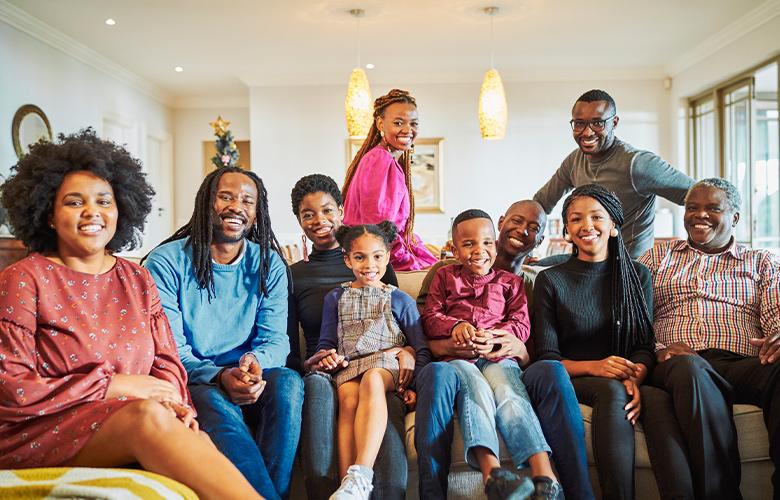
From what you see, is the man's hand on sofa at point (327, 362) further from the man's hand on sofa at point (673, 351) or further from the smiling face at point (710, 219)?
the smiling face at point (710, 219)

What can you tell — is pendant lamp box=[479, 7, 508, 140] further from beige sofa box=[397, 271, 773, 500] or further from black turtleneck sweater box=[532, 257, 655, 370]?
beige sofa box=[397, 271, 773, 500]

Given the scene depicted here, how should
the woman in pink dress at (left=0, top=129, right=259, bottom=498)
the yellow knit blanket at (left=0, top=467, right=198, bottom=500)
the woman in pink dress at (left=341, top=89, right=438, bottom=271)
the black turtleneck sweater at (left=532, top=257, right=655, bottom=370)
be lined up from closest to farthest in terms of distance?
the yellow knit blanket at (left=0, top=467, right=198, bottom=500) → the woman in pink dress at (left=0, top=129, right=259, bottom=498) → the black turtleneck sweater at (left=532, top=257, right=655, bottom=370) → the woman in pink dress at (left=341, top=89, right=438, bottom=271)

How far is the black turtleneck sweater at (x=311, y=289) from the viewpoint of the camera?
2.58 m

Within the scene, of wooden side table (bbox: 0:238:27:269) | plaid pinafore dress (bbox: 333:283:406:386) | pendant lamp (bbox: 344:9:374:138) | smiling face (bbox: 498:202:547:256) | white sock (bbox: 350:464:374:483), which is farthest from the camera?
pendant lamp (bbox: 344:9:374:138)

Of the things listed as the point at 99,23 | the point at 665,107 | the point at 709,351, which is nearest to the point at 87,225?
the point at 709,351

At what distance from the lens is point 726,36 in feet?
22.1

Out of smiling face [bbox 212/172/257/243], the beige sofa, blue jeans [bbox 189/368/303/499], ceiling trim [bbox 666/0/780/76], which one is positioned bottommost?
the beige sofa

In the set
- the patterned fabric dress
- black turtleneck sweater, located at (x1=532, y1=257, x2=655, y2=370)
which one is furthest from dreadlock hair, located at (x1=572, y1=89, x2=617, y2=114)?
the patterned fabric dress

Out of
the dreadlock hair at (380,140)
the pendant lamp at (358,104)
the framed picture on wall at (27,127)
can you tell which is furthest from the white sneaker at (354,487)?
the framed picture on wall at (27,127)

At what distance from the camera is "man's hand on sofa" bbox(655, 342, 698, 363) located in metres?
2.36

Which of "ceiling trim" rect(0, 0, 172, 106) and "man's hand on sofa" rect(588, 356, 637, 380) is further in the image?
"ceiling trim" rect(0, 0, 172, 106)

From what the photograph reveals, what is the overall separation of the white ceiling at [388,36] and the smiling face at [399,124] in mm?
2877

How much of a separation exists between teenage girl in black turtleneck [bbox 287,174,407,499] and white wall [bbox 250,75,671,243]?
230 inches

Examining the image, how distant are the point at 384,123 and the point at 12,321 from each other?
1.93 m
